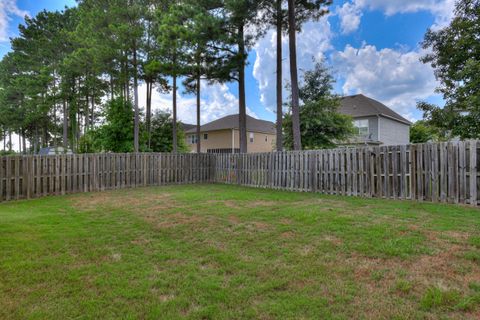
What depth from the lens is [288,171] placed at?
37.5ft

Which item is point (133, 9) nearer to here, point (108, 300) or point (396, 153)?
point (396, 153)

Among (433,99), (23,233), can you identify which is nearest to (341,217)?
(23,233)

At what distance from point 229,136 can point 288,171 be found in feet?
66.2

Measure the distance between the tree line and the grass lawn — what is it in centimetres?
859

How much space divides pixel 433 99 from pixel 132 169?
43.8 feet

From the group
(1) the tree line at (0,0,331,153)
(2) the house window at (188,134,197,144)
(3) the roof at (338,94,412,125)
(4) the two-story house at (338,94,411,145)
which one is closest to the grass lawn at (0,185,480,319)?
(1) the tree line at (0,0,331,153)

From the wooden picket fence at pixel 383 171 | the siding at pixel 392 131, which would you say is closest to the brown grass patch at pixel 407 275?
the wooden picket fence at pixel 383 171

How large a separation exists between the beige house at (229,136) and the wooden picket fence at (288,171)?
15.4m

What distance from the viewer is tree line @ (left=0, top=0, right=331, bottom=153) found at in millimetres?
13703

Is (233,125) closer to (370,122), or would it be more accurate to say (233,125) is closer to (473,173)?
(370,122)

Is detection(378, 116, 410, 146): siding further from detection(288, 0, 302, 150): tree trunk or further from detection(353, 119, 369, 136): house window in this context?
detection(288, 0, 302, 150): tree trunk

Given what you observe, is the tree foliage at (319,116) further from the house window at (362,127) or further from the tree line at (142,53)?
the house window at (362,127)

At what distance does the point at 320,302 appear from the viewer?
8.11 feet

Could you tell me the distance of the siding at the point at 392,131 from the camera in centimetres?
2370
